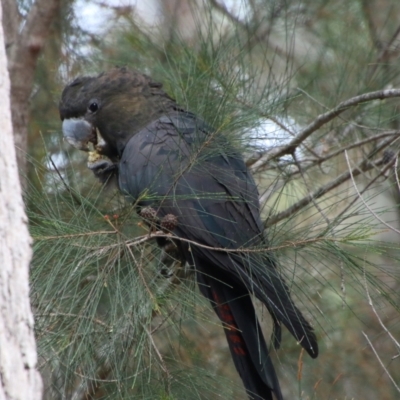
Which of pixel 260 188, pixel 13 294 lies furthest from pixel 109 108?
pixel 13 294

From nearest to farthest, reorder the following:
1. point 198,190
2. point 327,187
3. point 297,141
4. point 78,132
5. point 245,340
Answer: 1. point 198,190
2. point 245,340
3. point 327,187
4. point 297,141
5. point 78,132

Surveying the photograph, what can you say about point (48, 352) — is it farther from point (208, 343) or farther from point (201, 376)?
point (208, 343)

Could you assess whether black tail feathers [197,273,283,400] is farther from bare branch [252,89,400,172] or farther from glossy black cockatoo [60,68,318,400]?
bare branch [252,89,400,172]

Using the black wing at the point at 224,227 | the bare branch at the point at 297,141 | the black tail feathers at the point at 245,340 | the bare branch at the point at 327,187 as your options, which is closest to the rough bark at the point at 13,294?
the black wing at the point at 224,227

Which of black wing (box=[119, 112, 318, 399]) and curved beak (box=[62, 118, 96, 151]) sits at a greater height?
curved beak (box=[62, 118, 96, 151])

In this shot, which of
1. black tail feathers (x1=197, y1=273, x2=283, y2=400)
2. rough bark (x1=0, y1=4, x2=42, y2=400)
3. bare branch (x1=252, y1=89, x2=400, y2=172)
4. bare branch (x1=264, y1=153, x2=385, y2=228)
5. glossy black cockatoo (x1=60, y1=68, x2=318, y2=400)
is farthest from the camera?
bare branch (x1=252, y1=89, x2=400, y2=172)

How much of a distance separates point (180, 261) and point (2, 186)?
1079 mm

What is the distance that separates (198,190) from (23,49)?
3.76ft

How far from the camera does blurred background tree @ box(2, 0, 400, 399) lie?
5.28 ft

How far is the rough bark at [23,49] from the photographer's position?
2592 mm

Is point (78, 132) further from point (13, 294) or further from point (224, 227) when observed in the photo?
point (13, 294)

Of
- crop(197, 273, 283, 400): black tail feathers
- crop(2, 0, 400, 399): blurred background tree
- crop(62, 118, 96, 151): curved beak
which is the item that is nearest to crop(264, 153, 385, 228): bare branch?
crop(2, 0, 400, 399): blurred background tree

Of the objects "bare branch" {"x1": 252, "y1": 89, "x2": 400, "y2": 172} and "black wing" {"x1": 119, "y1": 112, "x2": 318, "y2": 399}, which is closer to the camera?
"black wing" {"x1": 119, "y1": 112, "x2": 318, "y2": 399}

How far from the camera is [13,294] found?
3.62 ft
